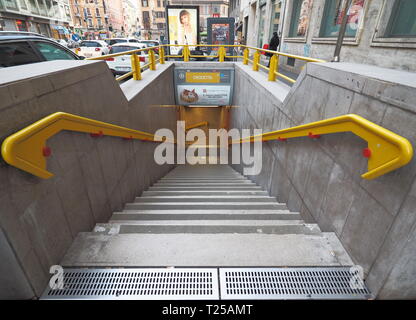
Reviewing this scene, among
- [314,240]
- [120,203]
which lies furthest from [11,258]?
[314,240]

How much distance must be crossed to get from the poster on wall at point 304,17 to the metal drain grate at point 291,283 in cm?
1096

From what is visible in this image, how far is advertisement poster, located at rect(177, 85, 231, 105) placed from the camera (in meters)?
10.5

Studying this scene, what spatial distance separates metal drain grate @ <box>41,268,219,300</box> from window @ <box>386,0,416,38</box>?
7330 millimetres

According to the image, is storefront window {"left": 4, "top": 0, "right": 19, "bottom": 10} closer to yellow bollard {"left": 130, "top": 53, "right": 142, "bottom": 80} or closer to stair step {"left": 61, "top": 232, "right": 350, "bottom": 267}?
yellow bollard {"left": 130, "top": 53, "right": 142, "bottom": 80}

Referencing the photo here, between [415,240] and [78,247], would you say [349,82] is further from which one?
[78,247]

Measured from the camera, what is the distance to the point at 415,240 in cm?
148

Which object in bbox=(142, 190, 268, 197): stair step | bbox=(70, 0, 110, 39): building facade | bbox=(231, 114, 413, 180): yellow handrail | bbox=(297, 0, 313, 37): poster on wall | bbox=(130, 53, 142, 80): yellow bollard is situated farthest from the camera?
bbox=(70, 0, 110, 39): building facade

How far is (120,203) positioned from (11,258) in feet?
6.85

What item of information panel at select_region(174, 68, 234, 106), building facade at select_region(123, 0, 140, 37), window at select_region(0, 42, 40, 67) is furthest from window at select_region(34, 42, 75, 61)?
building facade at select_region(123, 0, 140, 37)

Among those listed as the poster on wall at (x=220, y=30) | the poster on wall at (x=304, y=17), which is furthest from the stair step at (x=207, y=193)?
the poster on wall at (x=220, y=30)

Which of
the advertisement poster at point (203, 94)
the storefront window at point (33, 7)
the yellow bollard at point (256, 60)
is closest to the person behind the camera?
the yellow bollard at point (256, 60)

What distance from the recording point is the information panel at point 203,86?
10.2 m

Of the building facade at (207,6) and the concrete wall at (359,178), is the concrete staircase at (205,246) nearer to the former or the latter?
the concrete wall at (359,178)

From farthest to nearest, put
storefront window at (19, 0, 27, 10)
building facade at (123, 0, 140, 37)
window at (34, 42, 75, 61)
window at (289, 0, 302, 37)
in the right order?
building facade at (123, 0, 140, 37)
storefront window at (19, 0, 27, 10)
window at (289, 0, 302, 37)
window at (34, 42, 75, 61)
